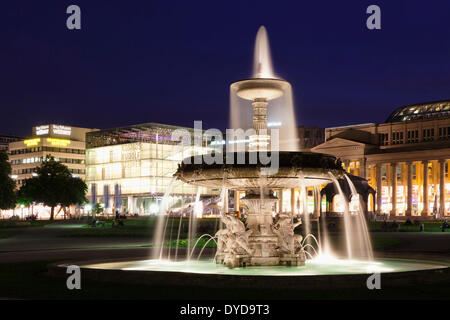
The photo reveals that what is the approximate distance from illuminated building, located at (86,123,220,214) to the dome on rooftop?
39.2 m

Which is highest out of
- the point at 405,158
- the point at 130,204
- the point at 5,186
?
the point at 405,158

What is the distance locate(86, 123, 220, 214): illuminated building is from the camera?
13138cm

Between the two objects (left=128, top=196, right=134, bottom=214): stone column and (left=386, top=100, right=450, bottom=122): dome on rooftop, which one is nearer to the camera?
(left=386, top=100, right=450, bottom=122): dome on rooftop

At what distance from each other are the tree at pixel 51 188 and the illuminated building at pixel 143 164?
38.7m

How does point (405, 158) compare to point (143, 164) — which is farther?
point (143, 164)

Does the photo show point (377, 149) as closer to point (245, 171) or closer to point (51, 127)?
point (51, 127)

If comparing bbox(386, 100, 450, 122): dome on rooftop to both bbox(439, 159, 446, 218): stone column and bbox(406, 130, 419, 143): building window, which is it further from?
bbox(439, 159, 446, 218): stone column

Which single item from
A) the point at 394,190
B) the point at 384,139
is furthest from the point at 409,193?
the point at 384,139

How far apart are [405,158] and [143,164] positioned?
54532mm

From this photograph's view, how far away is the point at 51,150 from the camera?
150 m

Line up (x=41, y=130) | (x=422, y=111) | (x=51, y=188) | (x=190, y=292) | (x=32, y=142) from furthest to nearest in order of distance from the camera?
1. (x=41, y=130)
2. (x=32, y=142)
3. (x=422, y=111)
4. (x=51, y=188)
5. (x=190, y=292)

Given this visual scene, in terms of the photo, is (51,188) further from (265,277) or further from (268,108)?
(265,277)

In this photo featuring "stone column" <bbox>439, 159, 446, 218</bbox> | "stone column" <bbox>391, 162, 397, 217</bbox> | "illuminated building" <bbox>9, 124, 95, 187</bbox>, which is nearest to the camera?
"stone column" <bbox>439, 159, 446, 218</bbox>

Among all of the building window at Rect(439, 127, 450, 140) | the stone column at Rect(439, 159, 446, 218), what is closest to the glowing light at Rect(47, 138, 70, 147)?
the building window at Rect(439, 127, 450, 140)
